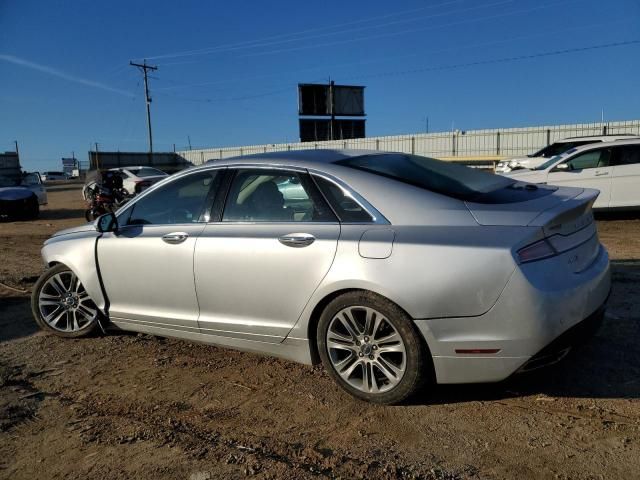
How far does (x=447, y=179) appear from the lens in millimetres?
3555

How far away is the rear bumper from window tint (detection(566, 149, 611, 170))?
8777mm

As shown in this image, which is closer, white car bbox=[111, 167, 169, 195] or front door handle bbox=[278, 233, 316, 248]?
front door handle bbox=[278, 233, 316, 248]

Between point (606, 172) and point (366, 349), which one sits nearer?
point (366, 349)

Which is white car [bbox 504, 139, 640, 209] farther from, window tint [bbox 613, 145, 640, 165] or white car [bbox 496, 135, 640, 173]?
white car [bbox 496, 135, 640, 173]

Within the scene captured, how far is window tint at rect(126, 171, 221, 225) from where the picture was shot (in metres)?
3.99

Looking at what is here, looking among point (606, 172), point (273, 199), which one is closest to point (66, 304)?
point (273, 199)

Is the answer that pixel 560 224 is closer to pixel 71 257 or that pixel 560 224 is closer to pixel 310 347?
pixel 310 347

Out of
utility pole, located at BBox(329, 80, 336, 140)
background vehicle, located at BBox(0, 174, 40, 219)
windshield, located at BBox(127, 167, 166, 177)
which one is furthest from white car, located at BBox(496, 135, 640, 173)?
utility pole, located at BBox(329, 80, 336, 140)

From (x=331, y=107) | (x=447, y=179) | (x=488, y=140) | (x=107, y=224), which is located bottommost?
(x=107, y=224)

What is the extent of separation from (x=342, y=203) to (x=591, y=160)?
9202mm

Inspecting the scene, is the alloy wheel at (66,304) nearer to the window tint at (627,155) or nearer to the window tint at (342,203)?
the window tint at (342,203)

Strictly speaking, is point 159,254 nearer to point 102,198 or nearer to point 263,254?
point 263,254

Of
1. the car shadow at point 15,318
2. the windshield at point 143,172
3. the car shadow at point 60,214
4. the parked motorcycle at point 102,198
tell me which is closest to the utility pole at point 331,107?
the windshield at point 143,172

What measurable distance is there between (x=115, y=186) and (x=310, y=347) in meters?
12.6
